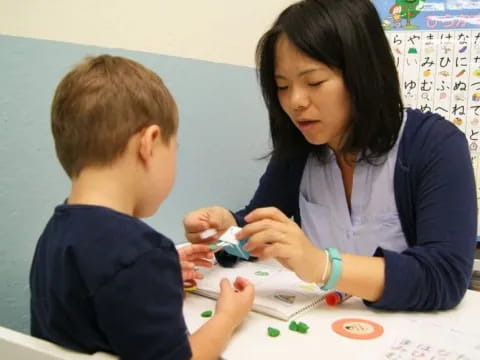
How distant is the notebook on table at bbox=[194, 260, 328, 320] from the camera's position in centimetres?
74

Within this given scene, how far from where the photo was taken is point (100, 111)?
0.58m

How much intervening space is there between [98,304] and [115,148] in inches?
7.3

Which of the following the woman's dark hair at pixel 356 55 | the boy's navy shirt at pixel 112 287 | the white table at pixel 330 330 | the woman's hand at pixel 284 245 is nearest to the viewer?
the boy's navy shirt at pixel 112 287

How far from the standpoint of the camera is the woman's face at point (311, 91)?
2.89 ft

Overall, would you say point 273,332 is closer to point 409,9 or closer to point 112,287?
point 112,287

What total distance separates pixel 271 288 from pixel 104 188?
1.25 ft

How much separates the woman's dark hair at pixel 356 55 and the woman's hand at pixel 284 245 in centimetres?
29

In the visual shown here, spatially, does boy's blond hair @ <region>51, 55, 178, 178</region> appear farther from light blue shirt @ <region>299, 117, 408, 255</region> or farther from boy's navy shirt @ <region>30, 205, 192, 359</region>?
light blue shirt @ <region>299, 117, 408, 255</region>

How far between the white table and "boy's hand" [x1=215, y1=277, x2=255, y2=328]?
0.08ft

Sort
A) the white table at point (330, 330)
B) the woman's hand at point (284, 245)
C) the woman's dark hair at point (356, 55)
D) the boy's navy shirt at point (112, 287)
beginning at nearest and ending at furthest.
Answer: the boy's navy shirt at point (112, 287)
the white table at point (330, 330)
the woman's hand at point (284, 245)
the woman's dark hair at point (356, 55)

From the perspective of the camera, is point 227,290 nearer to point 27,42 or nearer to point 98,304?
point 98,304

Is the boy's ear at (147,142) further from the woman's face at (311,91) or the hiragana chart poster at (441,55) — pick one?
the hiragana chart poster at (441,55)

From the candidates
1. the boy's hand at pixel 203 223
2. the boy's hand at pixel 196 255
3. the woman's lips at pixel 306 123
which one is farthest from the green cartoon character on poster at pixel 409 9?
the boy's hand at pixel 196 255

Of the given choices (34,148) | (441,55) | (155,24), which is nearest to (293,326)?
(34,148)
